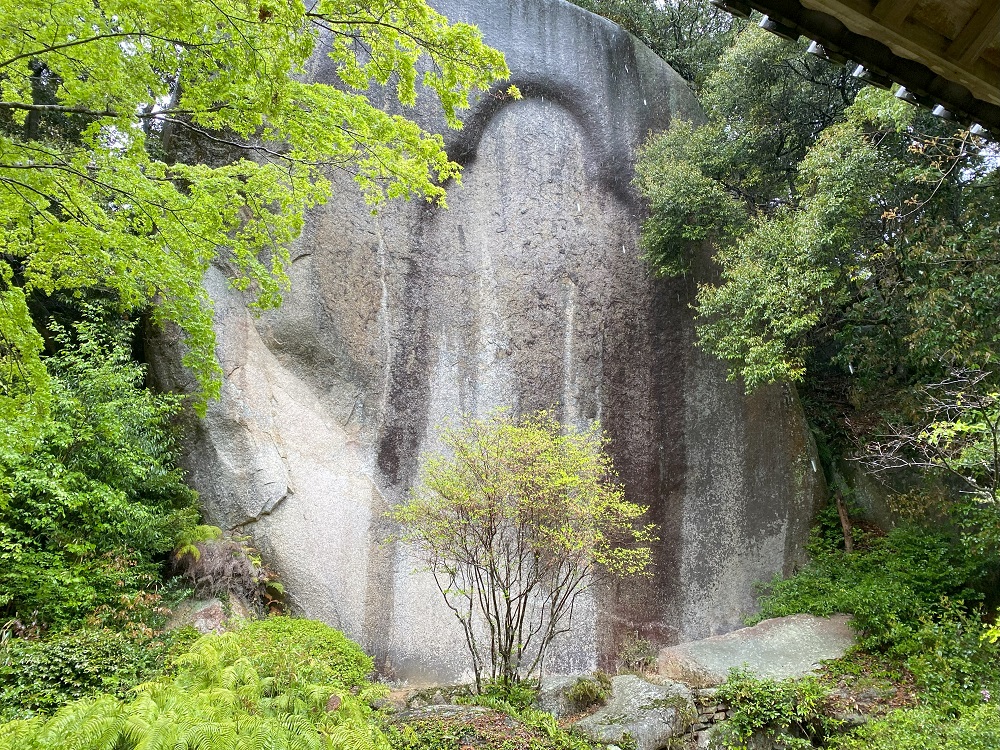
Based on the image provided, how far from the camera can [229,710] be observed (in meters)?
4.46

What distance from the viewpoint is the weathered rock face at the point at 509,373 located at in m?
10.5

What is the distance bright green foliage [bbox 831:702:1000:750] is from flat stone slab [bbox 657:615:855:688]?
163cm

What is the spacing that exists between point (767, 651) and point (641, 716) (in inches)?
129

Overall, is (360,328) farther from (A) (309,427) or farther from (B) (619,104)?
(B) (619,104)

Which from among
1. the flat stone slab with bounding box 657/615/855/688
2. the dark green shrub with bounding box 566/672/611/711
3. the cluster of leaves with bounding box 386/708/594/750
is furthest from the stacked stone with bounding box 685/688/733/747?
the cluster of leaves with bounding box 386/708/594/750

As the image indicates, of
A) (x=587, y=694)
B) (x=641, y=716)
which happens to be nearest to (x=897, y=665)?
(x=641, y=716)

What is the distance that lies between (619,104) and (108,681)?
14.6 metres

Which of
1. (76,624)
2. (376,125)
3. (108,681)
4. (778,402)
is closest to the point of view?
(376,125)

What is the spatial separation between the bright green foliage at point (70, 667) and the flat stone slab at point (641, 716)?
451 centimetres

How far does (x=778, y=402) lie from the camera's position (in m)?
12.0

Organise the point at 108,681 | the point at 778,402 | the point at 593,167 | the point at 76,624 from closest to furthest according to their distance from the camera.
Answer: the point at 108,681 → the point at 76,624 → the point at 778,402 → the point at 593,167

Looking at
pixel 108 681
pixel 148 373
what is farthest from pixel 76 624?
pixel 148 373

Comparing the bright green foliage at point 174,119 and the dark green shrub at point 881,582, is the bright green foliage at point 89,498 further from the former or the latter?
the dark green shrub at point 881,582

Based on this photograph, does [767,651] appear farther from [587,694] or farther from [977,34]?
[977,34]
